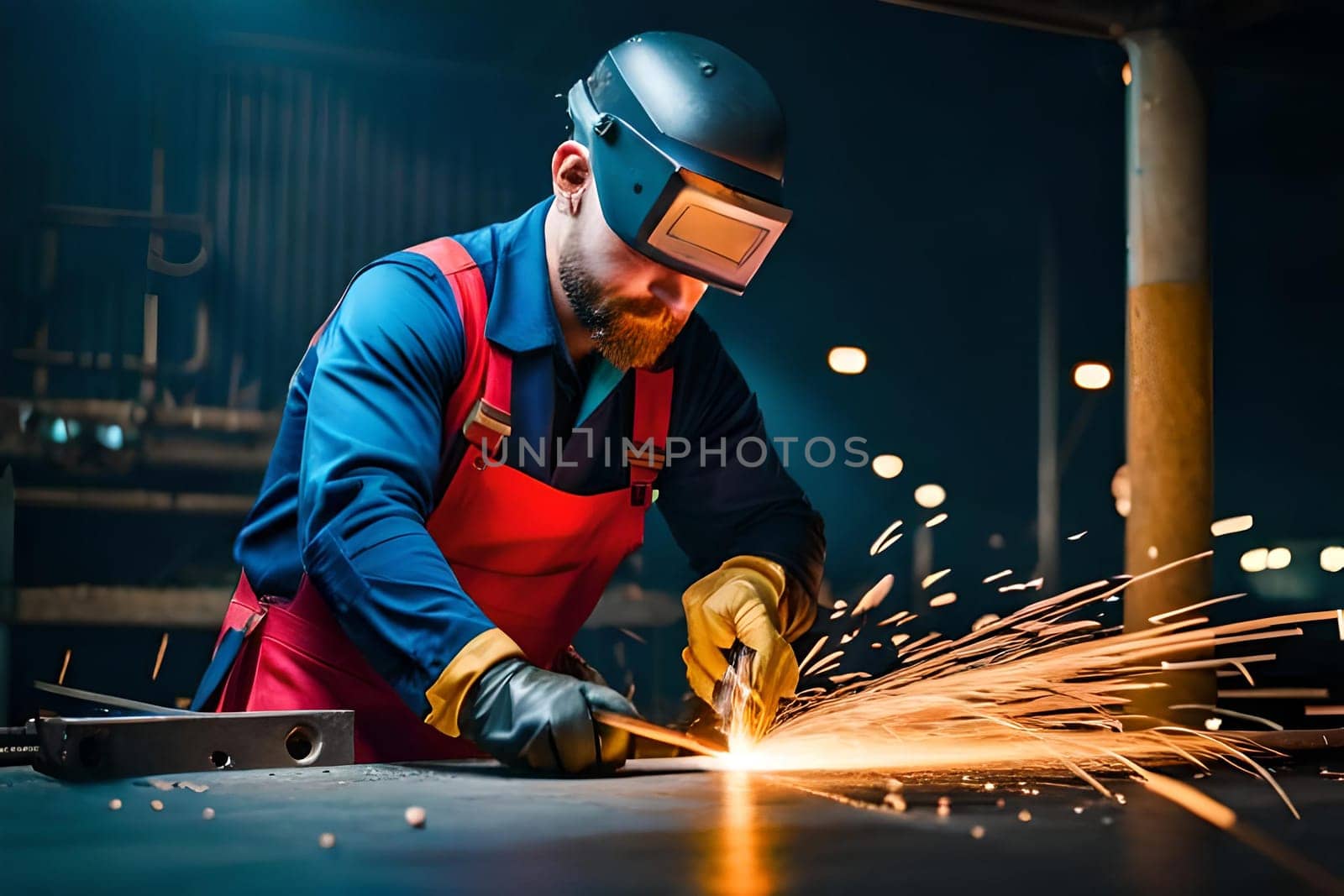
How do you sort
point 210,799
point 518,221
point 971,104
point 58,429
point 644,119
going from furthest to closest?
point 971,104 < point 58,429 < point 518,221 < point 644,119 < point 210,799

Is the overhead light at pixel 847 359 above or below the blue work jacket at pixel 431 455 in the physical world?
above

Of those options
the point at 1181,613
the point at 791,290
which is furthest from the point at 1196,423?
the point at 791,290

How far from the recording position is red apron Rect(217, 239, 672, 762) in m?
2.04

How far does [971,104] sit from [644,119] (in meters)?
4.06

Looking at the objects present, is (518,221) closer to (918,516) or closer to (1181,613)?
(1181,613)

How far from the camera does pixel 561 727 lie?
150 cm

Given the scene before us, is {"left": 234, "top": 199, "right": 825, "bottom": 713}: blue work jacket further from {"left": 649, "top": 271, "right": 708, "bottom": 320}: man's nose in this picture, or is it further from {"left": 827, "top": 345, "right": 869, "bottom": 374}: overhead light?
{"left": 827, "top": 345, "right": 869, "bottom": 374}: overhead light

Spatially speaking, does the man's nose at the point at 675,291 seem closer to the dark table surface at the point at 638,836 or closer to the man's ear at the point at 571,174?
the man's ear at the point at 571,174

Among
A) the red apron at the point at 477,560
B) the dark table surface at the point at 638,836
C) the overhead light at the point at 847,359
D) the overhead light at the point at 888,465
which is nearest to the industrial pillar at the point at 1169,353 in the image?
the overhead light at the point at 847,359

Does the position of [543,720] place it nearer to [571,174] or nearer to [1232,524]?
[571,174]

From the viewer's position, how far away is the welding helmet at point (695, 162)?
189cm

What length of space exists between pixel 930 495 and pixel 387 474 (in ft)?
13.7

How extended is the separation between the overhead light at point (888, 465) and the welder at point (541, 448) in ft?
10.7

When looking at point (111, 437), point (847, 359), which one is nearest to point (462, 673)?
point (111, 437)
